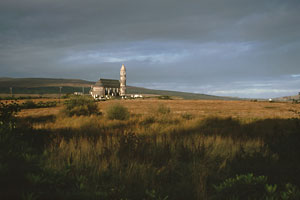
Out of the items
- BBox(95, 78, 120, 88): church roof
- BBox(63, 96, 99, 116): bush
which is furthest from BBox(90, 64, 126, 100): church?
BBox(63, 96, 99, 116): bush

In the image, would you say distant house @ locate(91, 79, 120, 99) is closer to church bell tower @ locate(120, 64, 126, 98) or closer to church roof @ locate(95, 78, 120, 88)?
church roof @ locate(95, 78, 120, 88)

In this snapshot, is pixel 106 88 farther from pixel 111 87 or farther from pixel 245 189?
pixel 245 189

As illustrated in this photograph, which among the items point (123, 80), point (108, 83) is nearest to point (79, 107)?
point (123, 80)

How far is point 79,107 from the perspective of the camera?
59.8 feet

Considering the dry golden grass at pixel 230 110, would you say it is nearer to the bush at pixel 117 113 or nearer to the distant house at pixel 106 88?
the bush at pixel 117 113

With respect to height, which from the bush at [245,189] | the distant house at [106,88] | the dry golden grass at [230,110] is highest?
the distant house at [106,88]

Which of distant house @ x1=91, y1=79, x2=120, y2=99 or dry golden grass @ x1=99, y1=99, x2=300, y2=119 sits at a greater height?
distant house @ x1=91, y1=79, x2=120, y2=99

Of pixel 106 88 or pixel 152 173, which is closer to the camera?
pixel 152 173

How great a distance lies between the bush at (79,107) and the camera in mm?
17688

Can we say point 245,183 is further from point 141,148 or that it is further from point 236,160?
point 141,148

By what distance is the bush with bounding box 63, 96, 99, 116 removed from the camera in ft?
58.0

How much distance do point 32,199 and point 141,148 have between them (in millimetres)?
2955

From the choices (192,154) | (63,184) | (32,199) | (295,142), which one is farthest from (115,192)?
(295,142)

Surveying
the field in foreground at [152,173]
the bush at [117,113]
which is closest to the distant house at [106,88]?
the bush at [117,113]
